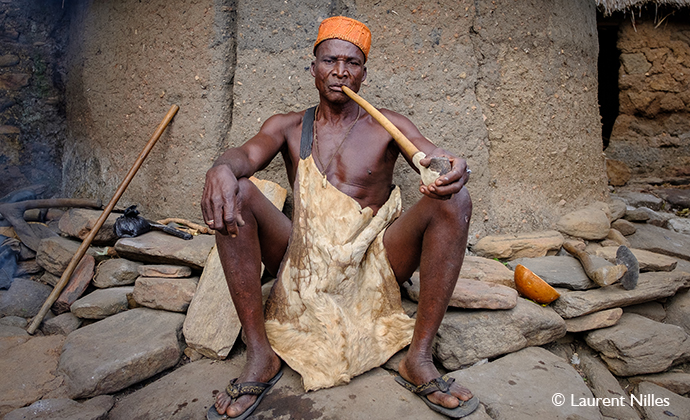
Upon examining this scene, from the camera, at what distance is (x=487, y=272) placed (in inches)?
93.5

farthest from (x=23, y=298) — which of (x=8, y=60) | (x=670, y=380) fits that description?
(x=670, y=380)

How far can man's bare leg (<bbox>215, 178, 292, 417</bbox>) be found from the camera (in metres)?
1.75

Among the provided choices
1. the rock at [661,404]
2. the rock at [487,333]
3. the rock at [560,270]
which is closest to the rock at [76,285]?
the rock at [487,333]

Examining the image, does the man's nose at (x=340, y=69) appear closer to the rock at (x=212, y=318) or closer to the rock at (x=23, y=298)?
the rock at (x=212, y=318)

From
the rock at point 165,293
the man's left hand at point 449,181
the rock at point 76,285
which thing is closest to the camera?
the man's left hand at point 449,181

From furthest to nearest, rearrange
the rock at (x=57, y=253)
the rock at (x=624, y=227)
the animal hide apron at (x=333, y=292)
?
the rock at (x=624, y=227), the rock at (x=57, y=253), the animal hide apron at (x=333, y=292)

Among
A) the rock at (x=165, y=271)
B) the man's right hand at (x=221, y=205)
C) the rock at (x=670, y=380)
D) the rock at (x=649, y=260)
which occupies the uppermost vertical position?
the man's right hand at (x=221, y=205)

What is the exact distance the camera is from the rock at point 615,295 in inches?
88.0

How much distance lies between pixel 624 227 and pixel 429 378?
2.30 meters

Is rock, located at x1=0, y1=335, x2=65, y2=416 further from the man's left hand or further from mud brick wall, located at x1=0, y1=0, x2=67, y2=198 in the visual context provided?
mud brick wall, located at x1=0, y1=0, x2=67, y2=198

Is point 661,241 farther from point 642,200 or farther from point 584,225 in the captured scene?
point 642,200

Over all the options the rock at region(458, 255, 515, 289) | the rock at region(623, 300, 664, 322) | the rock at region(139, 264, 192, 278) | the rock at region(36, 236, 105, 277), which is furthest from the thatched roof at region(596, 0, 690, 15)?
the rock at region(36, 236, 105, 277)

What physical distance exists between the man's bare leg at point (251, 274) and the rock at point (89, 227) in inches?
56.1

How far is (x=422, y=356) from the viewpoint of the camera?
1.80 metres
